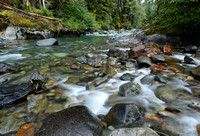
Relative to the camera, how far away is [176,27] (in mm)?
6273

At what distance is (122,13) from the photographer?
37.0m

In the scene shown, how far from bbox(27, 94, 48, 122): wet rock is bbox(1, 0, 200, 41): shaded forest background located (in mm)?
5519

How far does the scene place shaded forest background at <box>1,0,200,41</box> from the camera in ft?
16.7

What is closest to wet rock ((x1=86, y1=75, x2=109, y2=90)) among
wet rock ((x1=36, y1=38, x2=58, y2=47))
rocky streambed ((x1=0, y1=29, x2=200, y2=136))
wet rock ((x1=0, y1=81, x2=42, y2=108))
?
rocky streambed ((x1=0, y1=29, x2=200, y2=136))

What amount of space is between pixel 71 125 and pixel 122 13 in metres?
41.2

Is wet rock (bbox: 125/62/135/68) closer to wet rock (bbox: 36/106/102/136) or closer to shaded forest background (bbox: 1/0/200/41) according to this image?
wet rock (bbox: 36/106/102/136)

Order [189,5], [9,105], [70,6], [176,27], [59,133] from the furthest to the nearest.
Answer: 1. [70,6]
2. [176,27]
3. [189,5]
4. [9,105]
5. [59,133]

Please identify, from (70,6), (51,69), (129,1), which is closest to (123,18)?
(129,1)

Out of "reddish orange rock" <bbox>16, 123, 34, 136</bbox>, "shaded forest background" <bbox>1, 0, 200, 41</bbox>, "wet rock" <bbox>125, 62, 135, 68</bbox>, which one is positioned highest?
"shaded forest background" <bbox>1, 0, 200, 41</bbox>

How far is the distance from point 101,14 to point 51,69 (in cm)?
3057

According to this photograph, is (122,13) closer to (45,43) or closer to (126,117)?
(45,43)

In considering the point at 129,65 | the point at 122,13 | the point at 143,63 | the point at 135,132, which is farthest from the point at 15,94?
the point at 122,13

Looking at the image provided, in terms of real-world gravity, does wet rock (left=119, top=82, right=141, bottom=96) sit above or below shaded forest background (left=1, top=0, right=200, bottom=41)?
below

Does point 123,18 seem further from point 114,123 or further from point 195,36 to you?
point 114,123
